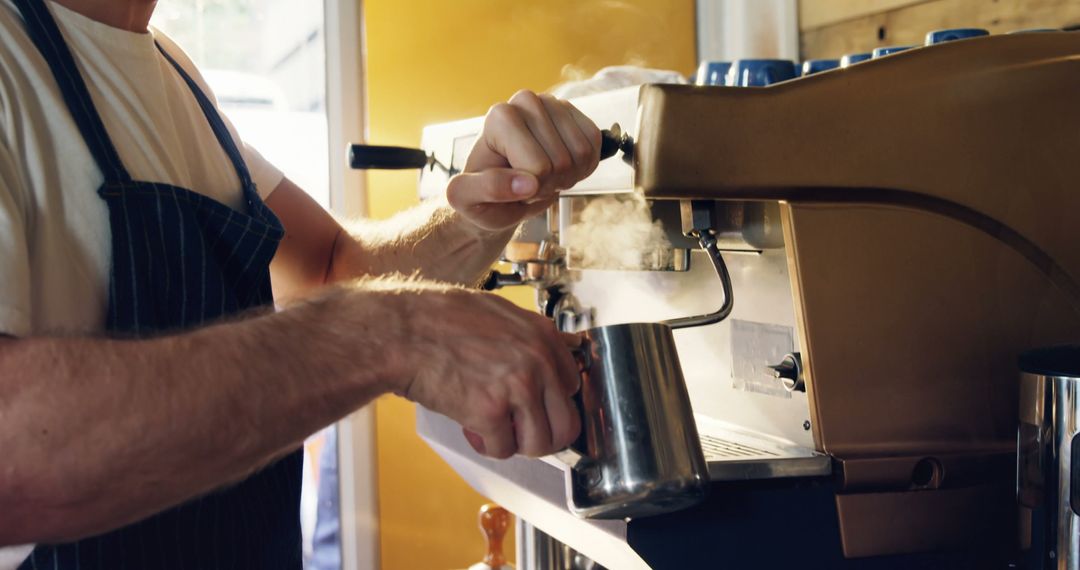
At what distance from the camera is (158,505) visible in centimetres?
62

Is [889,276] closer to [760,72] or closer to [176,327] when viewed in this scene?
[760,72]

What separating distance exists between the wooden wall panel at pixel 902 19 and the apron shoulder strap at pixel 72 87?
4.01 feet

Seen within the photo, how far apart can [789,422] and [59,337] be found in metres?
0.61

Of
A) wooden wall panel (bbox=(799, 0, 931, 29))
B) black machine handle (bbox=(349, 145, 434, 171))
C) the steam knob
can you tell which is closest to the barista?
black machine handle (bbox=(349, 145, 434, 171))

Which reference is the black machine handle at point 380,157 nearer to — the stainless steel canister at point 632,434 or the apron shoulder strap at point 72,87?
the apron shoulder strap at point 72,87

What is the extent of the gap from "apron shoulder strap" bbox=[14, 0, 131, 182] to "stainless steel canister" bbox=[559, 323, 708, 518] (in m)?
0.40

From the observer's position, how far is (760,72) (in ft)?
3.56

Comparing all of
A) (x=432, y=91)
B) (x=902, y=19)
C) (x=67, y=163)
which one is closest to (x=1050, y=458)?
(x=67, y=163)

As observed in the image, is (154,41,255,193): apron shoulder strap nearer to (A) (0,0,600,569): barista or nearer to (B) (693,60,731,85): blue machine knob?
(A) (0,0,600,569): barista

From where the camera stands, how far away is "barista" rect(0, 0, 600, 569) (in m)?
0.59

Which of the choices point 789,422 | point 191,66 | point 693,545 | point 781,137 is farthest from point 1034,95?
point 191,66

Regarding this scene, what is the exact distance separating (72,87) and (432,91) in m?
1.49

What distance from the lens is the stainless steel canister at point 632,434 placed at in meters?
0.68

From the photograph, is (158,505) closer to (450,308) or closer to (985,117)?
(450,308)
